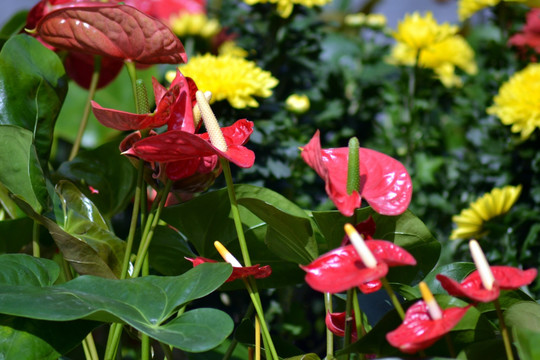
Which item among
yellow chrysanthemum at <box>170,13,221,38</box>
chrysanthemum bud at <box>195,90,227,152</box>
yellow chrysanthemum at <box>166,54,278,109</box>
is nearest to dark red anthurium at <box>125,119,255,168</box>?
chrysanthemum bud at <box>195,90,227,152</box>

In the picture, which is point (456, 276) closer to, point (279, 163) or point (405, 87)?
point (279, 163)

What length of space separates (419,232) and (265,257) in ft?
0.50

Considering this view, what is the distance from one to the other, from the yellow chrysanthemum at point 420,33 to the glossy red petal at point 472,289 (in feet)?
2.64

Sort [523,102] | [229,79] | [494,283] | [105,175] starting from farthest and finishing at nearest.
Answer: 1. [523,102]
2. [229,79]
3. [105,175]
4. [494,283]

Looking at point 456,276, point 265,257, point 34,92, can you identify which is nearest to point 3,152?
point 34,92

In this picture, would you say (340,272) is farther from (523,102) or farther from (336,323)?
(523,102)

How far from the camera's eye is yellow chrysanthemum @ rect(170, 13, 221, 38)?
1.37 metres

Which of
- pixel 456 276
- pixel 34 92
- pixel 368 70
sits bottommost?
pixel 368 70

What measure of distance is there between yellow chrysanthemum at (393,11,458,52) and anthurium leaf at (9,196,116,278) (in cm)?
80

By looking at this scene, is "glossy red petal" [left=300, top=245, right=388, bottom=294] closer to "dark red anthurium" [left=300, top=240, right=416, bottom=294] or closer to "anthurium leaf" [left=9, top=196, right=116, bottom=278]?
"dark red anthurium" [left=300, top=240, right=416, bottom=294]

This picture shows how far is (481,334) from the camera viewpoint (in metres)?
0.41

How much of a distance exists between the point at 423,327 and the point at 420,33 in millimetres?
871

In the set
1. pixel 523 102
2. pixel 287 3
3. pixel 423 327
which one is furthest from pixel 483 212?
pixel 423 327

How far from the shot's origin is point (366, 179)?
1.47 ft
